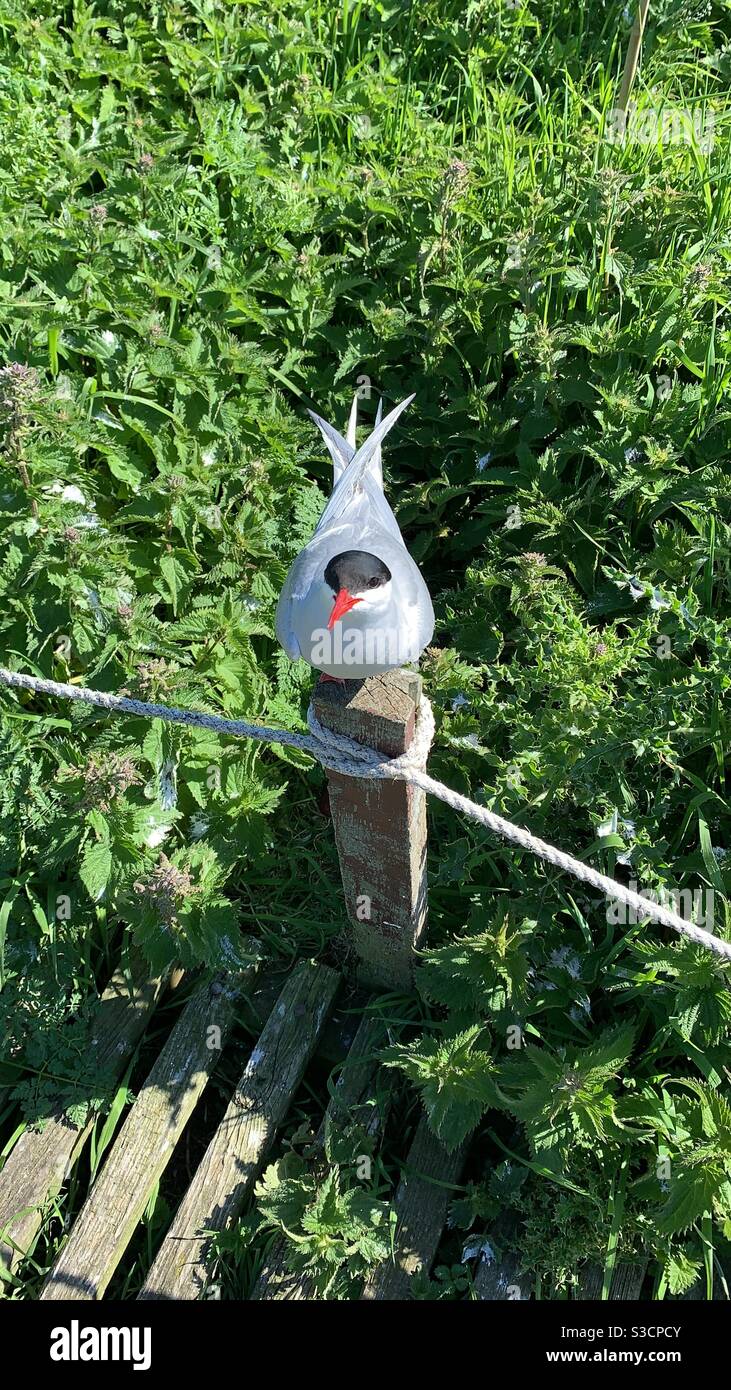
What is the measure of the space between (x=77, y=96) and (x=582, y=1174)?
358cm

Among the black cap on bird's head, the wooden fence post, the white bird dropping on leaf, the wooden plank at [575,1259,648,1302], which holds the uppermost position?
the black cap on bird's head

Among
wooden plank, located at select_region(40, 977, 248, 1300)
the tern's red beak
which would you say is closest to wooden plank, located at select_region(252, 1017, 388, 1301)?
wooden plank, located at select_region(40, 977, 248, 1300)

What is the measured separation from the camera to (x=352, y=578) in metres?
1.77

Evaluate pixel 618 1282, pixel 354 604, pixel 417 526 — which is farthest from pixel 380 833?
pixel 417 526

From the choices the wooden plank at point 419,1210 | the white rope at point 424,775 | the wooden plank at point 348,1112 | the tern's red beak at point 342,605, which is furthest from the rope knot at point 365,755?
the wooden plank at point 419,1210

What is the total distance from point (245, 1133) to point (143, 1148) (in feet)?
0.70

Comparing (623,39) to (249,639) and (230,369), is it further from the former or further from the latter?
(249,639)

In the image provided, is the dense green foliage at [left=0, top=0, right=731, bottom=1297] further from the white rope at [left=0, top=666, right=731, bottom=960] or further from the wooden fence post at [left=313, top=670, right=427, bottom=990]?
the white rope at [left=0, top=666, right=731, bottom=960]

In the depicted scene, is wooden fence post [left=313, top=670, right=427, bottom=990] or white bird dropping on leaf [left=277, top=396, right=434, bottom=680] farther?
wooden fence post [left=313, top=670, right=427, bottom=990]

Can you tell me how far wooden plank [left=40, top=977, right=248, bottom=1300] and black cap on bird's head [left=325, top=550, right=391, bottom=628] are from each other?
1.09 meters

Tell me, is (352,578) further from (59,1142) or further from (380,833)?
(59,1142)

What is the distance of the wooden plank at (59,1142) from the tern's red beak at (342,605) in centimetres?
113

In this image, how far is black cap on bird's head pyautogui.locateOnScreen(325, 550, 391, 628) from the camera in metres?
1.76

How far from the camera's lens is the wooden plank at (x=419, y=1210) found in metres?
2.10
